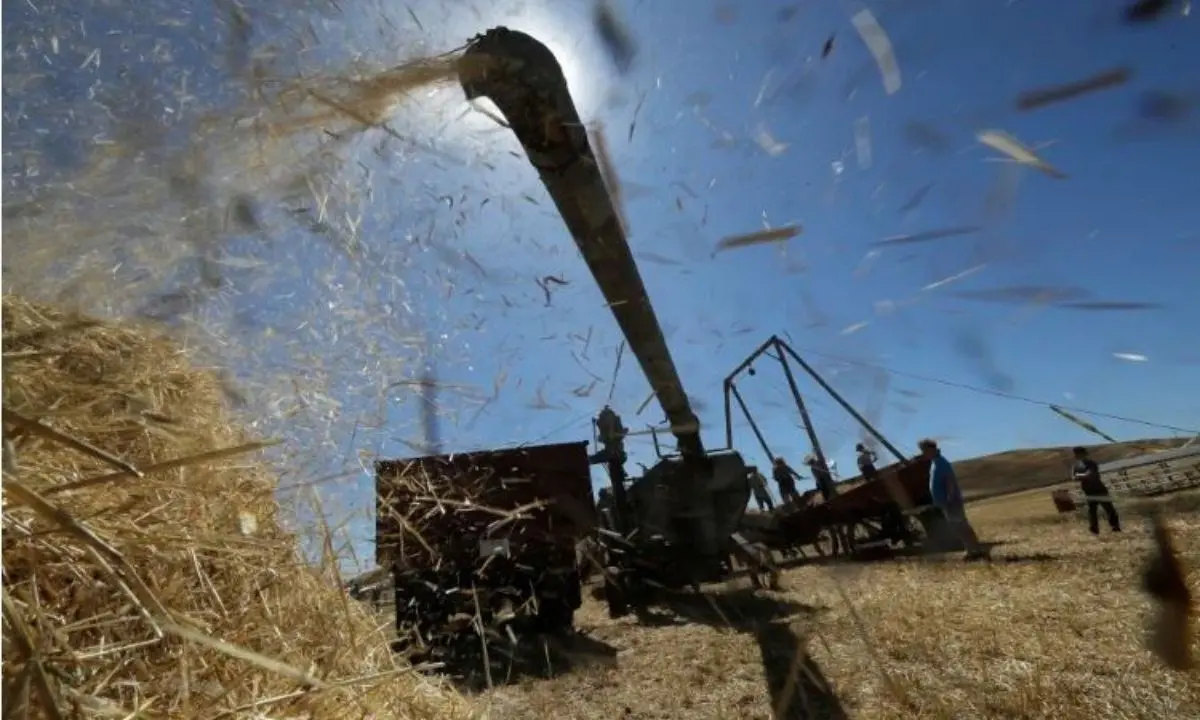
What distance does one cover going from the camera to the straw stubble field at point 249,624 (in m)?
1.32

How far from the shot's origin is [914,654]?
15.7 ft

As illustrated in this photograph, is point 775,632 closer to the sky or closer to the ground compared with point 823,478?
closer to the ground

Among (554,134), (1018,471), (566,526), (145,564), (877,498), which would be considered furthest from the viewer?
(1018,471)

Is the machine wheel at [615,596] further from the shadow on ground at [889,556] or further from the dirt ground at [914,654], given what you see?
the shadow on ground at [889,556]

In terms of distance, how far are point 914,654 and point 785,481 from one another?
10724 millimetres

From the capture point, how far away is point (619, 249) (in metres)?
4.27

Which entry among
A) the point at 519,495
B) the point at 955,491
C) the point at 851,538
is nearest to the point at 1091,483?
the point at 955,491

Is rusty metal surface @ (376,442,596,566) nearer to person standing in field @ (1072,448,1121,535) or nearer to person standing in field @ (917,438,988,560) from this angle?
person standing in field @ (917,438,988,560)

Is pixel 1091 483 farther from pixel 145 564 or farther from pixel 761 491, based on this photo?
pixel 145 564

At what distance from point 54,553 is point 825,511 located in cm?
1255

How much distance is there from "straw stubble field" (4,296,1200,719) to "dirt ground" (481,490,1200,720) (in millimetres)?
24

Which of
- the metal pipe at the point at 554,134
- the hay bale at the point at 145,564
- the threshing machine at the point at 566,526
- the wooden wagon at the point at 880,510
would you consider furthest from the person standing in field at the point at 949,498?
the hay bale at the point at 145,564

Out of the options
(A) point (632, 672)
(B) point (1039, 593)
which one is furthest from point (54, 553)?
(B) point (1039, 593)

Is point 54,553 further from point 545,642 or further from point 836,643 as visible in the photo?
point 545,642
